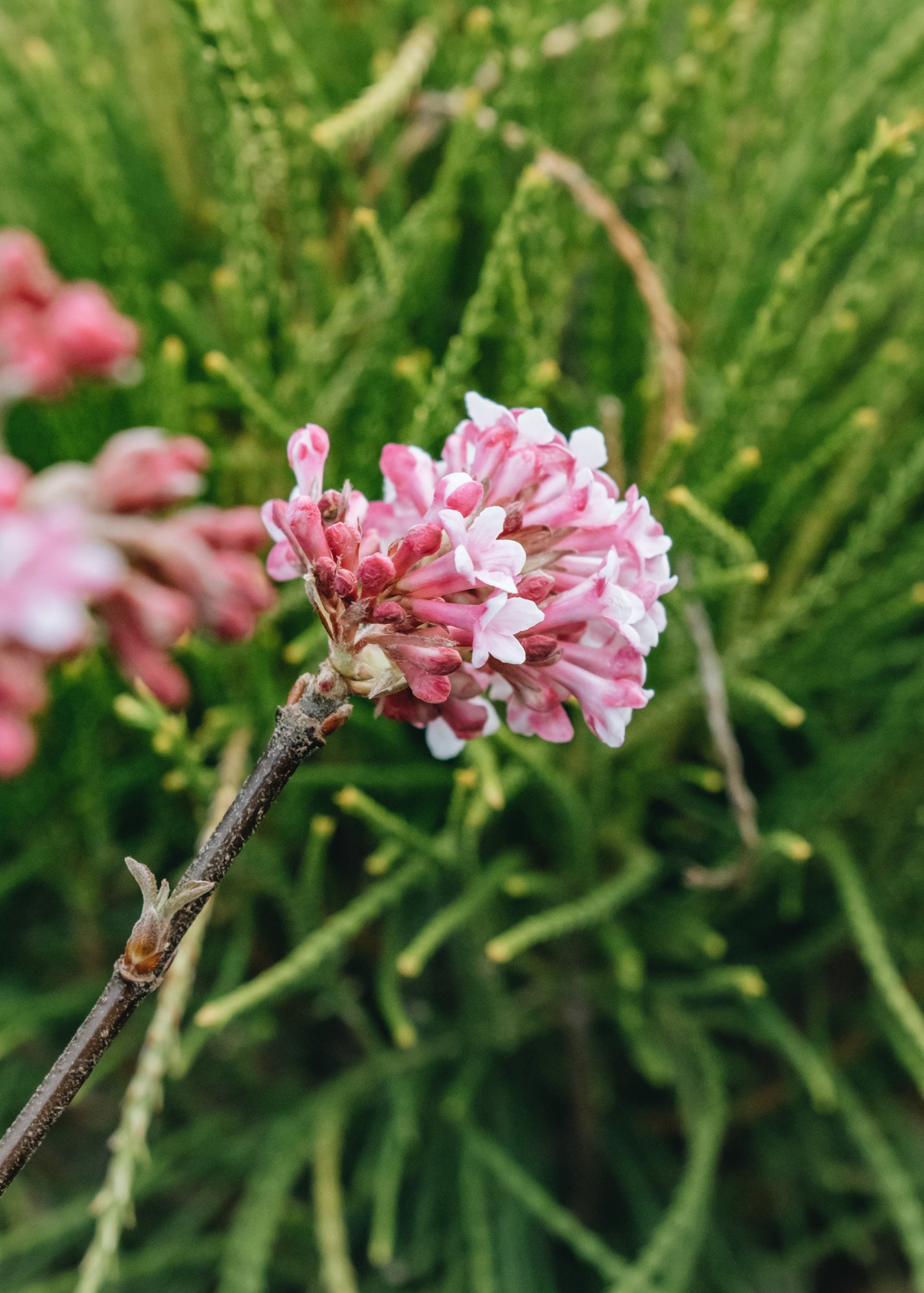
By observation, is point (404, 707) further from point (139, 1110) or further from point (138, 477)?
point (139, 1110)

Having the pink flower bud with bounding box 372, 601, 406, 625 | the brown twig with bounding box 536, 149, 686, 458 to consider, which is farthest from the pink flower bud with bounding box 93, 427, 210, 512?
the brown twig with bounding box 536, 149, 686, 458

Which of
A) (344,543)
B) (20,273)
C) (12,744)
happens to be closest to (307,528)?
(344,543)

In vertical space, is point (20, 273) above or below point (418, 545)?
above

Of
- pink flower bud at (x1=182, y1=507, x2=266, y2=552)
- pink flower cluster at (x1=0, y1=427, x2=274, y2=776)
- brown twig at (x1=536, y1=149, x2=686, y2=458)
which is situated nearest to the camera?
pink flower cluster at (x1=0, y1=427, x2=274, y2=776)

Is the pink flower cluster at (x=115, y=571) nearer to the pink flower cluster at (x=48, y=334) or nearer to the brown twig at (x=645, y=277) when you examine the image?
the pink flower cluster at (x=48, y=334)

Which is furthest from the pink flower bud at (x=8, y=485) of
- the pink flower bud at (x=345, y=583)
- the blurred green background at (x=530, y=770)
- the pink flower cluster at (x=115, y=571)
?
the blurred green background at (x=530, y=770)

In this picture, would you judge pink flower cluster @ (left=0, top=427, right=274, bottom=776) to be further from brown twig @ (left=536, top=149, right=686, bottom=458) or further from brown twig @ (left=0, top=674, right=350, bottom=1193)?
brown twig @ (left=536, top=149, right=686, bottom=458)
